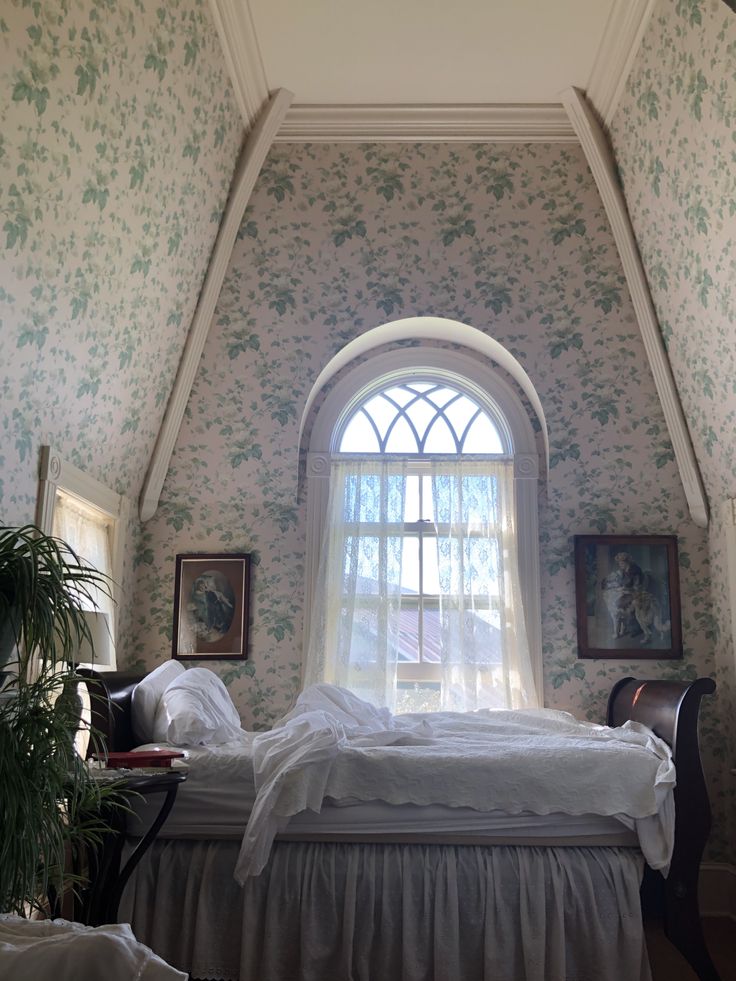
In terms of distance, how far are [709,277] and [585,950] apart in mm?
3115

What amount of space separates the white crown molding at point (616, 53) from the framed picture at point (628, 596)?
8.09ft

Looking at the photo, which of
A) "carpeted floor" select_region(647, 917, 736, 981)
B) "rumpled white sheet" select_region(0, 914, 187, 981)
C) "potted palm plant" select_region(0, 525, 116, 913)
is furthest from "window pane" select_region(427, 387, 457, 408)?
"rumpled white sheet" select_region(0, 914, 187, 981)

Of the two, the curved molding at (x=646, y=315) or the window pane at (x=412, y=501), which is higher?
the curved molding at (x=646, y=315)

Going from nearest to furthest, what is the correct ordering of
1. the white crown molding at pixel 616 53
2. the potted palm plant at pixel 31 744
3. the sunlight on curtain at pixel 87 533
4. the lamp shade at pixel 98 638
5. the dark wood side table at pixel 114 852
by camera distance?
1. the potted palm plant at pixel 31 744
2. the dark wood side table at pixel 114 852
3. the lamp shade at pixel 98 638
4. the white crown molding at pixel 616 53
5. the sunlight on curtain at pixel 87 533

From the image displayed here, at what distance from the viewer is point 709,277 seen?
440 centimetres

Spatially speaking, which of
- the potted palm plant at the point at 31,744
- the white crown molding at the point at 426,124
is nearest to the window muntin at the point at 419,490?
the white crown molding at the point at 426,124

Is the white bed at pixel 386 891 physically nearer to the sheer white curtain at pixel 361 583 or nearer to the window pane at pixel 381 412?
the sheer white curtain at pixel 361 583

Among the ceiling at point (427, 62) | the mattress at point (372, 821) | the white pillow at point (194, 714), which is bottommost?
the mattress at point (372, 821)

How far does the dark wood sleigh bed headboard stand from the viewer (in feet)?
11.8

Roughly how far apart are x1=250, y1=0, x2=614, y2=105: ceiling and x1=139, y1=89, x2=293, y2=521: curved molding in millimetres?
419

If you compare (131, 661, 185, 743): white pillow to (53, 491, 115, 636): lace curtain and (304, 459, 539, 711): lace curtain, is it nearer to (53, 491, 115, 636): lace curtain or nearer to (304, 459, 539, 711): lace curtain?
(53, 491, 115, 636): lace curtain

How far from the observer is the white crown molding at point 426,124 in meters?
5.14

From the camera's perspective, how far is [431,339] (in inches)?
234

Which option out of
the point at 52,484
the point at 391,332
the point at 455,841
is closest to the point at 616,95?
the point at 391,332
